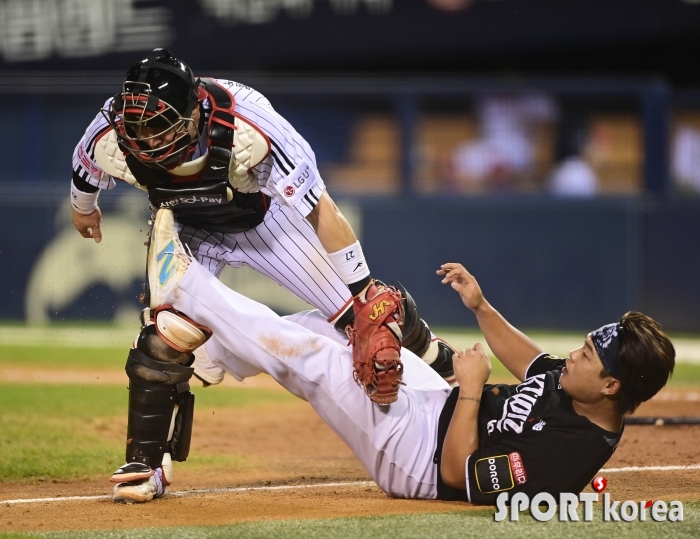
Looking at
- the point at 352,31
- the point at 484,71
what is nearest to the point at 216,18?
the point at 352,31

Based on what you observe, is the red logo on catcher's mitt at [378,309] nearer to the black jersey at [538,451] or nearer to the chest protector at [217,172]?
the black jersey at [538,451]

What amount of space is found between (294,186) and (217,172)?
313 millimetres

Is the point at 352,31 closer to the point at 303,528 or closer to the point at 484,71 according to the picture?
the point at 484,71

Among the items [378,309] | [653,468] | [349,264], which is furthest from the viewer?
[653,468]

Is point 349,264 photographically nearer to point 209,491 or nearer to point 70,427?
point 209,491

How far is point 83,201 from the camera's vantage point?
172 inches

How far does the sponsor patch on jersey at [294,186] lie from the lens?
3.72 m

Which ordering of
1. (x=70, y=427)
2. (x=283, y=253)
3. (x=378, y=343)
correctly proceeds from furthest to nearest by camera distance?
(x=70, y=427)
(x=283, y=253)
(x=378, y=343)

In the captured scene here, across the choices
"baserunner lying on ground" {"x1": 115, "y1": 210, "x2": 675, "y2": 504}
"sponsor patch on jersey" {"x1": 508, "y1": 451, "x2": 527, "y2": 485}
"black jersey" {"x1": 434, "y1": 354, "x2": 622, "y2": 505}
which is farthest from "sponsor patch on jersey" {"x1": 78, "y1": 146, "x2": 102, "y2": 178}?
"sponsor patch on jersey" {"x1": 508, "y1": 451, "x2": 527, "y2": 485}

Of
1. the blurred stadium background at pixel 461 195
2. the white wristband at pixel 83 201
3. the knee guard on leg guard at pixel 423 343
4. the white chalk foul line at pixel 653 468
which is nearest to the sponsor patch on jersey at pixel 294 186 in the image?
the knee guard on leg guard at pixel 423 343

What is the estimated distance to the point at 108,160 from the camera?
3965mm

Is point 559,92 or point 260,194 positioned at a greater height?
point 260,194

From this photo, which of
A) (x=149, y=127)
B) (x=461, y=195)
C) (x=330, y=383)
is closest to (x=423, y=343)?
(x=330, y=383)

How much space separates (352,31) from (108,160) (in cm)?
830
